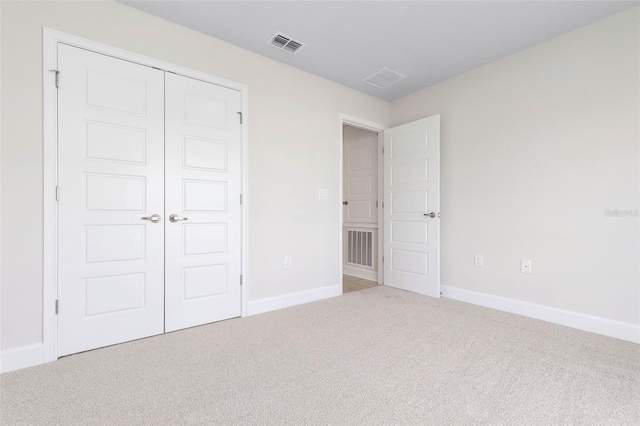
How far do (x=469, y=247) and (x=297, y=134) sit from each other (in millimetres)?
2227

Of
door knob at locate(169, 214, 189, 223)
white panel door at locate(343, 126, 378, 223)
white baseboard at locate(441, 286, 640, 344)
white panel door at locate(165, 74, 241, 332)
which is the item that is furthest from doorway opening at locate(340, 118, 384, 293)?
door knob at locate(169, 214, 189, 223)

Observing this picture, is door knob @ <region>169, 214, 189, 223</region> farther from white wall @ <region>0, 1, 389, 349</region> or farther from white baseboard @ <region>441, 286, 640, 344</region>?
white baseboard @ <region>441, 286, 640, 344</region>

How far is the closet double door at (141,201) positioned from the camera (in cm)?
207

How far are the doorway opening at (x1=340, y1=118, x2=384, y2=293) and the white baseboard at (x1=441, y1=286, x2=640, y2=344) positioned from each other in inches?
46.9

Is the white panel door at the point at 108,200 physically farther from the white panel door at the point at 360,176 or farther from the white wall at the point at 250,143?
the white panel door at the point at 360,176

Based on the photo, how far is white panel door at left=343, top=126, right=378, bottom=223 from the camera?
4.44 metres

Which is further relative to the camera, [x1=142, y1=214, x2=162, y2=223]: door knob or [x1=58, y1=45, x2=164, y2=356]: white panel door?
[x1=142, y1=214, x2=162, y2=223]: door knob

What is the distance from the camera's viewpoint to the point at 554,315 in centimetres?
266

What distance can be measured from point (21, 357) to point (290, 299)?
2003 mm

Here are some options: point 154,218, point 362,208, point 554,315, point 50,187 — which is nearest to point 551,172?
point 554,315

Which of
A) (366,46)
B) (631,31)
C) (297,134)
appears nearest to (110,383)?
(297,134)

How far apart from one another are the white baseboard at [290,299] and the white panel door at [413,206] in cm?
89

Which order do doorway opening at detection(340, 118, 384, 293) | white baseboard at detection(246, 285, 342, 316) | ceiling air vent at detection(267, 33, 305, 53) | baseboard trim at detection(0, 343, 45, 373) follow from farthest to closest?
1. doorway opening at detection(340, 118, 384, 293)
2. white baseboard at detection(246, 285, 342, 316)
3. ceiling air vent at detection(267, 33, 305, 53)
4. baseboard trim at detection(0, 343, 45, 373)

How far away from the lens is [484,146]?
318 centimetres
